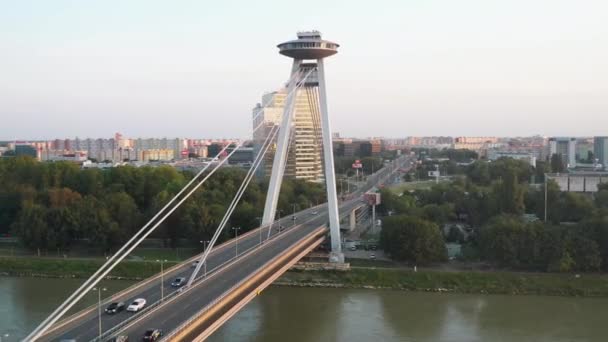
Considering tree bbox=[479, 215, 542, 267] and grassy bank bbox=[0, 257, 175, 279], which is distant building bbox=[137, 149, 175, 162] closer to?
grassy bank bbox=[0, 257, 175, 279]

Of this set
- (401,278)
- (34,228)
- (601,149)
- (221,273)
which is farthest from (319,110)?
(601,149)

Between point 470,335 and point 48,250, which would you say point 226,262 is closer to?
point 470,335

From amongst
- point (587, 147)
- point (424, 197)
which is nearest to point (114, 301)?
point (424, 197)

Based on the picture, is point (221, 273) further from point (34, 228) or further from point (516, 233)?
point (34, 228)

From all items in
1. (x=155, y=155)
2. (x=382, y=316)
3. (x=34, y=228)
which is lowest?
(x=382, y=316)

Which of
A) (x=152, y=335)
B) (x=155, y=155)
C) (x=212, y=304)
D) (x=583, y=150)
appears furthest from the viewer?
(x=155, y=155)
